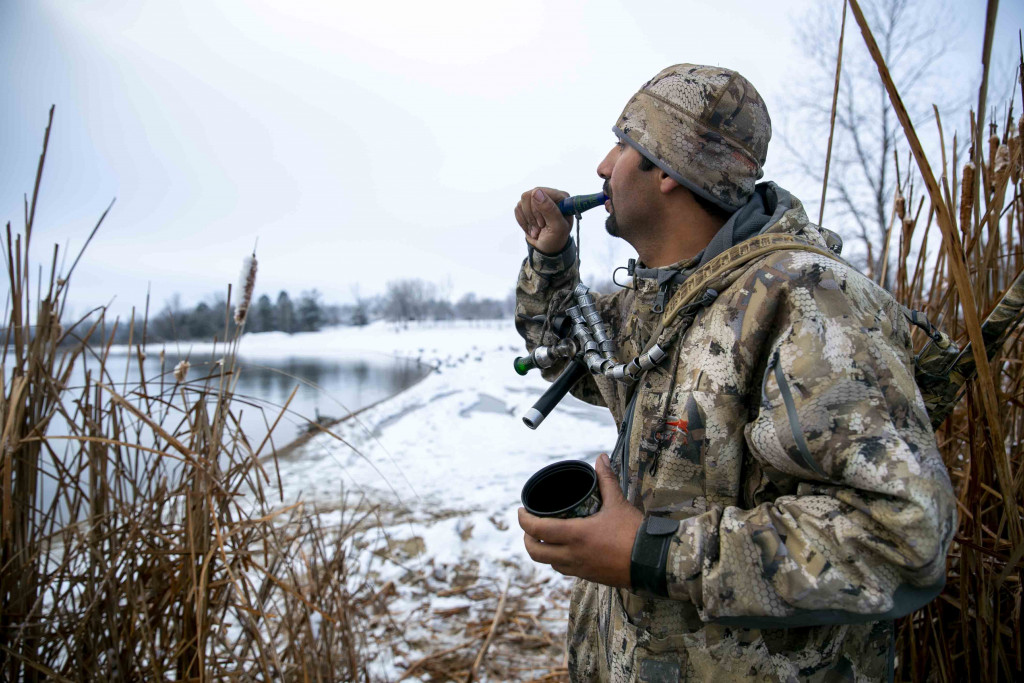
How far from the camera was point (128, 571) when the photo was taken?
71.7 inches

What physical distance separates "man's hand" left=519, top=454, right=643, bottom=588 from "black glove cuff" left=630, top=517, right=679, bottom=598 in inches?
0.6

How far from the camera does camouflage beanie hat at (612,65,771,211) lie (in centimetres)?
138

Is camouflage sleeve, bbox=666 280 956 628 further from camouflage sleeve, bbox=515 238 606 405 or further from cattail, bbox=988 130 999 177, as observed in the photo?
cattail, bbox=988 130 999 177

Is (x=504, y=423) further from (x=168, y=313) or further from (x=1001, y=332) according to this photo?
(x=1001, y=332)

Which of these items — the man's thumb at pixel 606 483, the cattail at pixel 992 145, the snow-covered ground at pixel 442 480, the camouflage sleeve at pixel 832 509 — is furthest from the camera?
the snow-covered ground at pixel 442 480

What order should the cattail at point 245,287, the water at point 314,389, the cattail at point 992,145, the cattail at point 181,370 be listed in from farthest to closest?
the water at point 314,389, the cattail at point 245,287, the cattail at point 181,370, the cattail at point 992,145

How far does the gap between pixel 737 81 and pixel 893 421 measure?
886mm

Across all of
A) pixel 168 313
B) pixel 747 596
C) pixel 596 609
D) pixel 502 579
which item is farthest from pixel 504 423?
pixel 747 596

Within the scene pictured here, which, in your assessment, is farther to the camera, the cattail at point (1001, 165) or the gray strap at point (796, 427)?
the cattail at point (1001, 165)

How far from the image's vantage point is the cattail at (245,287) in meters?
2.20

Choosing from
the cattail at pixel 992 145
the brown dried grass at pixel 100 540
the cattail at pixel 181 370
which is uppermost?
the cattail at pixel 992 145

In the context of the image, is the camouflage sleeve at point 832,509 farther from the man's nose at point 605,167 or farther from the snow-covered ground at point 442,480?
the snow-covered ground at point 442,480

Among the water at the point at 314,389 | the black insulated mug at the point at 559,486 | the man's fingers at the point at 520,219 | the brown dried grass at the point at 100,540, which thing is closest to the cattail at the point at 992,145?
the man's fingers at the point at 520,219

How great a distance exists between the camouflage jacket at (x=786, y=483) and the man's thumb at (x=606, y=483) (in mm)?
89
